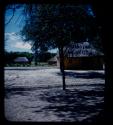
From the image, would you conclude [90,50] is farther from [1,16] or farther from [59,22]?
[1,16]

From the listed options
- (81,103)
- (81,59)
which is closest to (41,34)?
(81,103)

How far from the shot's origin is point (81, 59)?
161 feet

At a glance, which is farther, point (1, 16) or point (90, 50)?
point (90, 50)

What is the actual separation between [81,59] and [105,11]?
42420mm

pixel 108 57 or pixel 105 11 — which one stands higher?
pixel 105 11

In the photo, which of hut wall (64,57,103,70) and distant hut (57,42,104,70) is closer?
distant hut (57,42,104,70)

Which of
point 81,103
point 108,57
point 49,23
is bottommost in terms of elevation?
point 81,103

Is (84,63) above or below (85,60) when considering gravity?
below

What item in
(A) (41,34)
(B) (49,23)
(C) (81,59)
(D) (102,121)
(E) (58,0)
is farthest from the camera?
(C) (81,59)

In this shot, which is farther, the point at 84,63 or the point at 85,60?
the point at 84,63

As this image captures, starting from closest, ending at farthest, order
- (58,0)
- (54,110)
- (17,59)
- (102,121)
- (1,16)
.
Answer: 1. (1,16)
2. (58,0)
3. (102,121)
4. (54,110)
5. (17,59)

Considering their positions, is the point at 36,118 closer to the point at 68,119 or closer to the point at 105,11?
the point at 68,119

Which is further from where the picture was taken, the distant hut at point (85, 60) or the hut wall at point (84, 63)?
the hut wall at point (84, 63)

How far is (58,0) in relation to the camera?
6.15 metres
